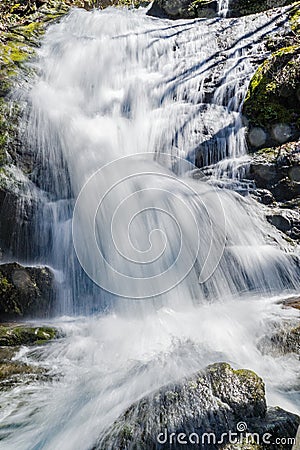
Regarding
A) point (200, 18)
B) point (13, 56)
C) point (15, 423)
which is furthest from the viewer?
point (200, 18)

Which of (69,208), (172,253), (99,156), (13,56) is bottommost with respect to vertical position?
(172,253)

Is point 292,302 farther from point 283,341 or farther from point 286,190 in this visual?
point 286,190

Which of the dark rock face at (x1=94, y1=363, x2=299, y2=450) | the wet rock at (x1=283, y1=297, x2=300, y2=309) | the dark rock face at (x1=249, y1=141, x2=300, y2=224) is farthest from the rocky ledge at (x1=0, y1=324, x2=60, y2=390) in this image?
the dark rock face at (x1=249, y1=141, x2=300, y2=224)

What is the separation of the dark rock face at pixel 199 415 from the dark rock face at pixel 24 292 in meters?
3.15

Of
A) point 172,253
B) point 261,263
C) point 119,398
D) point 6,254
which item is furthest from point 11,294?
point 261,263

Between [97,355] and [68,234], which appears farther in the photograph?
[68,234]

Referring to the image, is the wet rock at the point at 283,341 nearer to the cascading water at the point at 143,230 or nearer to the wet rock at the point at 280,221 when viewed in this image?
the cascading water at the point at 143,230

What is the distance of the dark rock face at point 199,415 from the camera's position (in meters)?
2.22

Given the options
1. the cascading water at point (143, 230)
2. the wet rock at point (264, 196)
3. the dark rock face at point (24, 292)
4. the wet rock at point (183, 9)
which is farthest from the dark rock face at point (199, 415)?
the wet rock at point (183, 9)

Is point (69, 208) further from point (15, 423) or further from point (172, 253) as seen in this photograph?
point (15, 423)

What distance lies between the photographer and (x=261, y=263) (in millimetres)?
5492

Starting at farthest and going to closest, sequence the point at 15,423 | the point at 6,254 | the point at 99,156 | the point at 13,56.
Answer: the point at 13,56
the point at 99,156
the point at 6,254
the point at 15,423

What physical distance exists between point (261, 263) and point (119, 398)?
3138 millimetres

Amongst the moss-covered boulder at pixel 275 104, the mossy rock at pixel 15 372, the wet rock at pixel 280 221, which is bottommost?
the mossy rock at pixel 15 372
